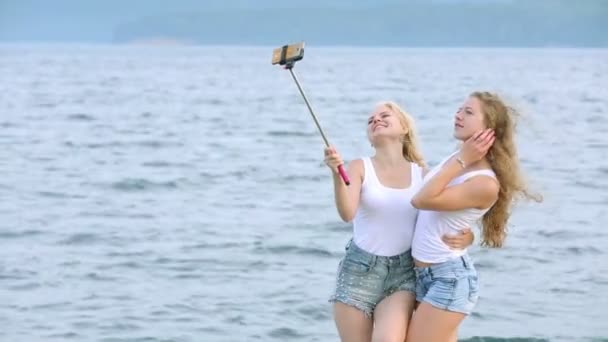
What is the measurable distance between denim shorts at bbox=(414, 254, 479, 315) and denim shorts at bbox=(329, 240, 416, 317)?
0.23ft

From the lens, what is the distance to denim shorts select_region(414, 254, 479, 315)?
20.4 feet

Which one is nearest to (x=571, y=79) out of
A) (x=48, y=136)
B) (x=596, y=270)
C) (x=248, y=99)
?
(x=248, y=99)

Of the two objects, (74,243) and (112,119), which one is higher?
(112,119)

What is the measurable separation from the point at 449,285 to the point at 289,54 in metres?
1.29

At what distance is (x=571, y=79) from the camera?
228 feet

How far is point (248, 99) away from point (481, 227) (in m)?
46.5

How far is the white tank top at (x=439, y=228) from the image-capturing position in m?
6.26

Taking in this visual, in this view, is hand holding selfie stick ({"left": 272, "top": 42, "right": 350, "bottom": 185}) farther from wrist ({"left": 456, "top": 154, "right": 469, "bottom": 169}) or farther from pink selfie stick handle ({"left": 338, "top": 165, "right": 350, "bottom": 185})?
wrist ({"left": 456, "top": 154, "right": 469, "bottom": 169})

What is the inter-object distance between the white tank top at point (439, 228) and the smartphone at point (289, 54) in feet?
2.67

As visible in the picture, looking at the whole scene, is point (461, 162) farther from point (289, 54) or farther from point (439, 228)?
point (289, 54)

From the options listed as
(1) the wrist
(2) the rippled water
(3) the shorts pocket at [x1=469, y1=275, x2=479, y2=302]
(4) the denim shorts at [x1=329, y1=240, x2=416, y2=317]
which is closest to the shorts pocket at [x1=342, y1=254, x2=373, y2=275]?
(4) the denim shorts at [x1=329, y1=240, x2=416, y2=317]

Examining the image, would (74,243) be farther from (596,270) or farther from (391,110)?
(391,110)

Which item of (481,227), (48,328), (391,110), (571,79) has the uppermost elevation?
(571,79)

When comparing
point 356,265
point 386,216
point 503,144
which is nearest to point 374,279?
point 356,265
